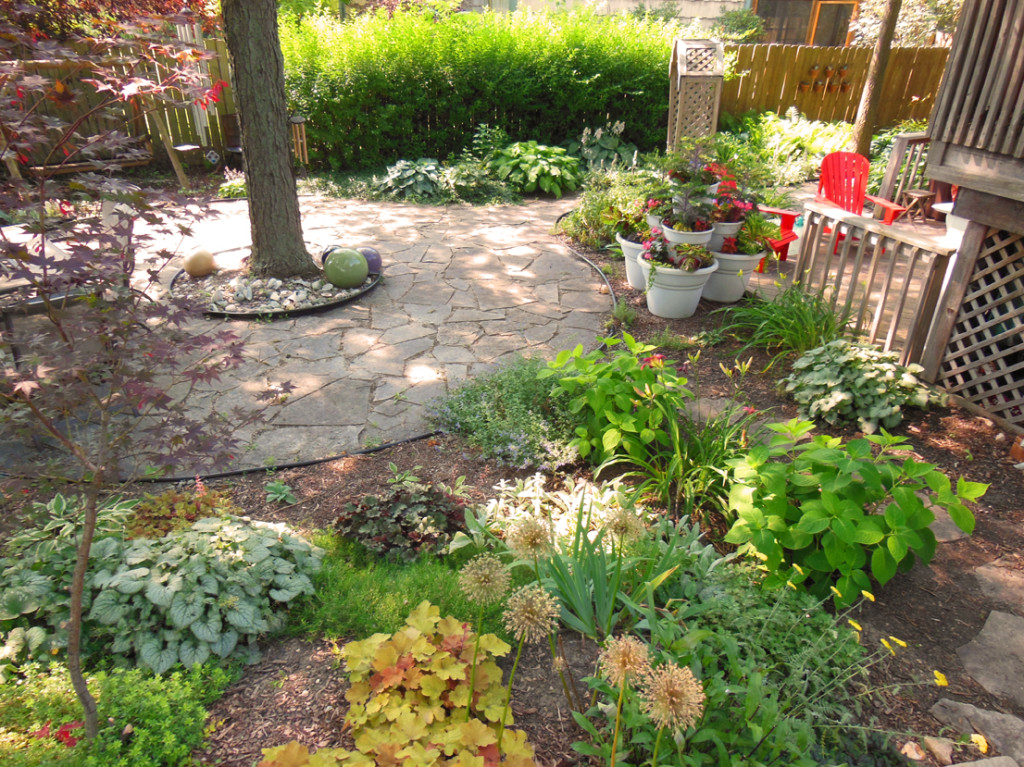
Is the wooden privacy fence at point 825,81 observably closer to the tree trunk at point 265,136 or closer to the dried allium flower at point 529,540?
the tree trunk at point 265,136

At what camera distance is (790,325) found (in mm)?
4418

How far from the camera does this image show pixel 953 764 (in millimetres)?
1936

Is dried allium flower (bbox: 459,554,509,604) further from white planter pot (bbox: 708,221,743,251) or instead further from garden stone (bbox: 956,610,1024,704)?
white planter pot (bbox: 708,221,743,251)

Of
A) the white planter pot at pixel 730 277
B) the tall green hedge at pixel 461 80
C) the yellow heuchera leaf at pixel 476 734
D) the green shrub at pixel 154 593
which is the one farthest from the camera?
the tall green hedge at pixel 461 80

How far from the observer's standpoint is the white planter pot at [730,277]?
502 centimetres

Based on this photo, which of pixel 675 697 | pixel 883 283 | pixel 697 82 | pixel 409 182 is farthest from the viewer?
pixel 409 182

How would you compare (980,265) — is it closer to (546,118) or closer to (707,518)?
(707,518)

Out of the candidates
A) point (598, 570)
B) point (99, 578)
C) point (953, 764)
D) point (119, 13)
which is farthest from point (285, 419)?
point (119, 13)

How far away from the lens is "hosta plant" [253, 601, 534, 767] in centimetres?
174

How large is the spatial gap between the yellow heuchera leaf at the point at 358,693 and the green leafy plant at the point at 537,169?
7324 millimetres

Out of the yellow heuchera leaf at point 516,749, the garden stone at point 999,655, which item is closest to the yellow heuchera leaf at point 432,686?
the yellow heuchera leaf at point 516,749

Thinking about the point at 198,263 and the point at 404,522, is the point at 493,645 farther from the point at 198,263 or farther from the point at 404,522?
the point at 198,263

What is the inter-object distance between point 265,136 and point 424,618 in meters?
4.18

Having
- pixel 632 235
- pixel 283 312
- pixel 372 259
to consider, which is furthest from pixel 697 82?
pixel 283 312
